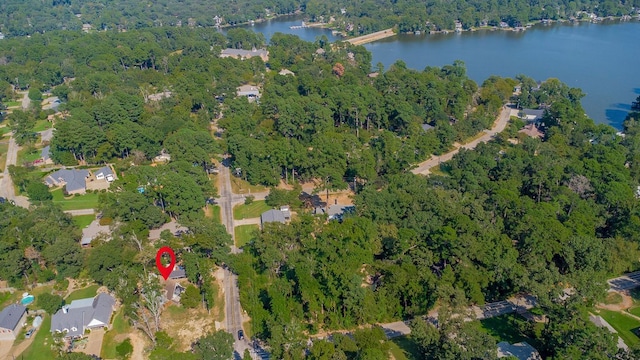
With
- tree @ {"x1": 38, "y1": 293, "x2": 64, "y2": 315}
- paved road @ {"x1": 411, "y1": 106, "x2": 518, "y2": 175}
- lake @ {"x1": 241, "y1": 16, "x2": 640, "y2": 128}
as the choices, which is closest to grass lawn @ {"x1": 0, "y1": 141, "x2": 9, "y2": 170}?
tree @ {"x1": 38, "y1": 293, "x2": 64, "y2": 315}

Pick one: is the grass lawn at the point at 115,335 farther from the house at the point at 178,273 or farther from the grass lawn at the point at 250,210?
the grass lawn at the point at 250,210

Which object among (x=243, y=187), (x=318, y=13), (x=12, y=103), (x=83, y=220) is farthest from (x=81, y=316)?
(x=318, y=13)

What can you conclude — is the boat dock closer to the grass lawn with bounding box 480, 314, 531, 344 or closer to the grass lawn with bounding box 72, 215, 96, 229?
the grass lawn with bounding box 72, 215, 96, 229

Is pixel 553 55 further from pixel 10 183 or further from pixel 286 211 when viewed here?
pixel 10 183

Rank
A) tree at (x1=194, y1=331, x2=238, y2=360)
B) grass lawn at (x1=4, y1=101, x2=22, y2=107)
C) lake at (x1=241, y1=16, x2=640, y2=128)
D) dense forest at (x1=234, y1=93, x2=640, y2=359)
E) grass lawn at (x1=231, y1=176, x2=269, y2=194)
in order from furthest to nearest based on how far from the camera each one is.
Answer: grass lawn at (x1=4, y1=101, x2=22, y2=107) < lake at (x1=241, y1=16, x2=640, y2=128) < grass lawn at (x1=231, y1=176, x2=269, y2=194) < dense forest at (x1=234, y1=93, x2=640, y2=359) < tree at (x1=194, y1=331, x2=238, y2=360)

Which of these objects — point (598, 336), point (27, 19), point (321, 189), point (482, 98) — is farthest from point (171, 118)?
point (27, 19)

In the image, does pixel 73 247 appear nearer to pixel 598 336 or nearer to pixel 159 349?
pixel 159 349
